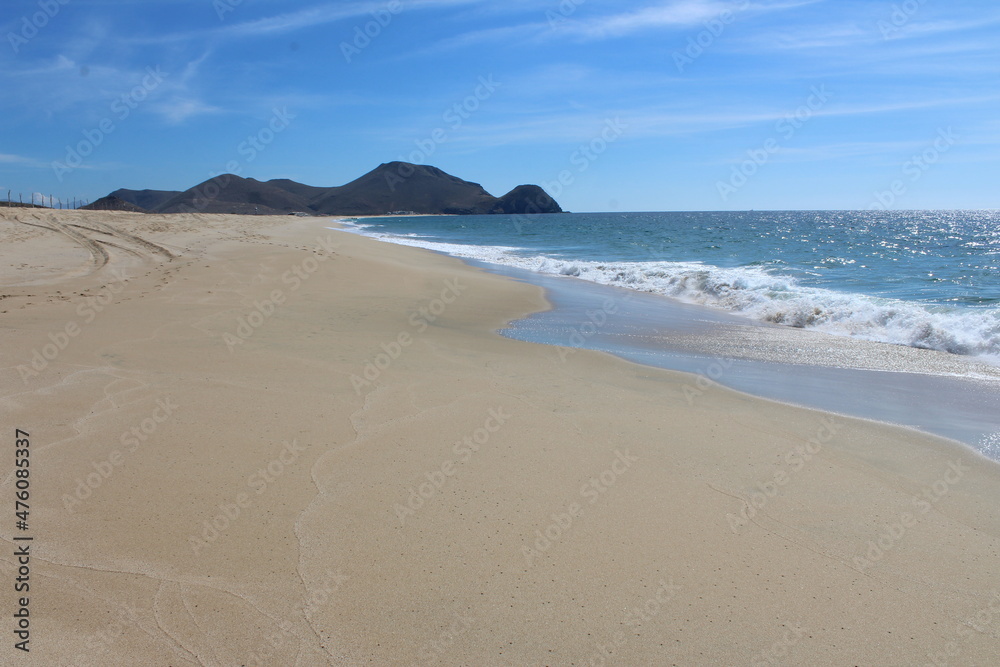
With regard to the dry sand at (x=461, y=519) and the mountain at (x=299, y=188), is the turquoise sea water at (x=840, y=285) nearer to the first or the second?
the dry sand at (x=461, y=519)

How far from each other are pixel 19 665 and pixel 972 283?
71.6ft

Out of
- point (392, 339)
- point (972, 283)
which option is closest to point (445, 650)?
point (392, 339)

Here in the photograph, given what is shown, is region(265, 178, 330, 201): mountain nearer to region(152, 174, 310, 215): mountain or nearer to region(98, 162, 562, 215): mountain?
region(98, 162, 562, 215): mountain

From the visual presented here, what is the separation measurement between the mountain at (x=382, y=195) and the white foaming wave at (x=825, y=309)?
115637mm

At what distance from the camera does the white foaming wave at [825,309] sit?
30.7ft

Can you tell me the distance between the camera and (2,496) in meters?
3.40

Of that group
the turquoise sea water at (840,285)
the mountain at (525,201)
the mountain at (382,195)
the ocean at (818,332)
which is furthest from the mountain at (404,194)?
the ocean at (818,332)

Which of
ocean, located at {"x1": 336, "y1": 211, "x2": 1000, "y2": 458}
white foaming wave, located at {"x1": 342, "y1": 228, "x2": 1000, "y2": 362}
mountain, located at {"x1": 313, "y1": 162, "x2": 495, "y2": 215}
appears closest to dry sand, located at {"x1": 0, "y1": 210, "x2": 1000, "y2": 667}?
ocean, located at {"x1": 336, "y1": 211, "x2": 1000, "y2": 458}

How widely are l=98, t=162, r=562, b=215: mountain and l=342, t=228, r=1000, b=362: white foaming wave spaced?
115637mm

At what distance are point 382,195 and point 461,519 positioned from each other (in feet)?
538

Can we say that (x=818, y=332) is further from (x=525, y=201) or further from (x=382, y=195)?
(x=525, y=201)

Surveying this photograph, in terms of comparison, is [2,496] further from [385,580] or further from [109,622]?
[385,580]

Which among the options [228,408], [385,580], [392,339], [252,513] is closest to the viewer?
[385,580]

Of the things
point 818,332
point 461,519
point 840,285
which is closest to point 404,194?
point 840,285
